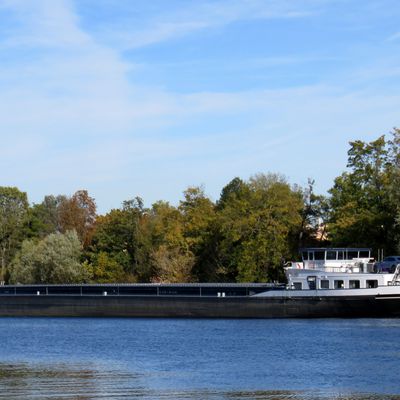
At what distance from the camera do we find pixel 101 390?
34438 millimetres

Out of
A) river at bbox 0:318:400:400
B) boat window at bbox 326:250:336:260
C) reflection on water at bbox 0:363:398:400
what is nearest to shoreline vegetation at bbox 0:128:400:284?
boat window at bbox 326:250:336:260

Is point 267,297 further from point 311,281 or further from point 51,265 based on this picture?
point 51,265

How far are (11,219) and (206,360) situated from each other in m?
98.1

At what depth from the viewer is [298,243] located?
3765 inches

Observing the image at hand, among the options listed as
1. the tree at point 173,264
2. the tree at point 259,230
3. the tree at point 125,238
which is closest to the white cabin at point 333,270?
the tree at point 259,230

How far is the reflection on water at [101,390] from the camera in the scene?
32969mm

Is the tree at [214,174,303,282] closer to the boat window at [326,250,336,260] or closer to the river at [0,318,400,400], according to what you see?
the boat window at [326,250,336,260]

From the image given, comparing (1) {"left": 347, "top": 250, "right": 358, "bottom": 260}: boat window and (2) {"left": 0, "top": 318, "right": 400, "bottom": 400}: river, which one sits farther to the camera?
(1) {"left": 347, "top": 250, "right": 358, "bottom": 260}: boat window

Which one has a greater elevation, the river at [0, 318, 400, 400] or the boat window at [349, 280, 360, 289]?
the boat window at [349, 280, 360, 289]

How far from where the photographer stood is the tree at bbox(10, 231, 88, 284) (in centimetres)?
11012

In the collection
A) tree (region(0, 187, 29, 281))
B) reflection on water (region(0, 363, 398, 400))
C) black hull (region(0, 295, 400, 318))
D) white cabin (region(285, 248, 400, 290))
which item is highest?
tree (region(0, 187, 29, 281))

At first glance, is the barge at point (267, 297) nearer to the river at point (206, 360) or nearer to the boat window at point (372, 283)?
the boat window at point (372, 283)

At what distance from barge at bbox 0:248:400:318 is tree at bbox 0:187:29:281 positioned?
5631 centimetres

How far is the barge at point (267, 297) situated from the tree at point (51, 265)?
28.6 m
